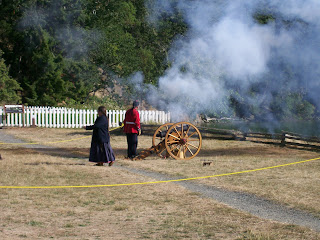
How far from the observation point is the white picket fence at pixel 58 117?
31.1m

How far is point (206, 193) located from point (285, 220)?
251 centimetres

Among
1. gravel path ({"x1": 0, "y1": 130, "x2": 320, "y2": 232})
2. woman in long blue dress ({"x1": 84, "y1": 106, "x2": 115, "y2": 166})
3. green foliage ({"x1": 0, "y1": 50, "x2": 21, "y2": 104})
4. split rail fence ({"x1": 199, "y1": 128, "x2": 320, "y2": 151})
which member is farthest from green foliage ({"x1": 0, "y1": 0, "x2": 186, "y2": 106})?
gravel path ({"x1": 0, "y1": 130, "x2": 320, "y2": 232})

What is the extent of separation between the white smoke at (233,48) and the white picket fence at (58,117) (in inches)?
81.3

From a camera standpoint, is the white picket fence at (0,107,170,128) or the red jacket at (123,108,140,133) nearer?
the red jacket at (123,108,140,133)

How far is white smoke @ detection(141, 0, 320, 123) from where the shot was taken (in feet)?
71.5

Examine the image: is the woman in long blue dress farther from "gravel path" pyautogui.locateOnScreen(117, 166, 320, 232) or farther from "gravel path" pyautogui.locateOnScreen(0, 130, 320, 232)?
"gravel path" pyautogui.locateOnScreen(117, 166, 320, 232)

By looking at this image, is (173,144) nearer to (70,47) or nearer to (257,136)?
(257,136)

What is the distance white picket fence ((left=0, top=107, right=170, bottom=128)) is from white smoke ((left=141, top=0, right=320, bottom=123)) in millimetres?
2066

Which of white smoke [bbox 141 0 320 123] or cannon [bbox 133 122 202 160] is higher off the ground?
white smoke [bbox 141 0 320 123]

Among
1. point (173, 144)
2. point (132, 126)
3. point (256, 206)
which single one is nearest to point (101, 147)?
point (132, 126)

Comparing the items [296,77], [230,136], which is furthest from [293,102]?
[230,136]

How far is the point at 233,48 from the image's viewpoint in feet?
78.2

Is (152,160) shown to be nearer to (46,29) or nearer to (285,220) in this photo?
(285,220)

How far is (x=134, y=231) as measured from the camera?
7.52 m
